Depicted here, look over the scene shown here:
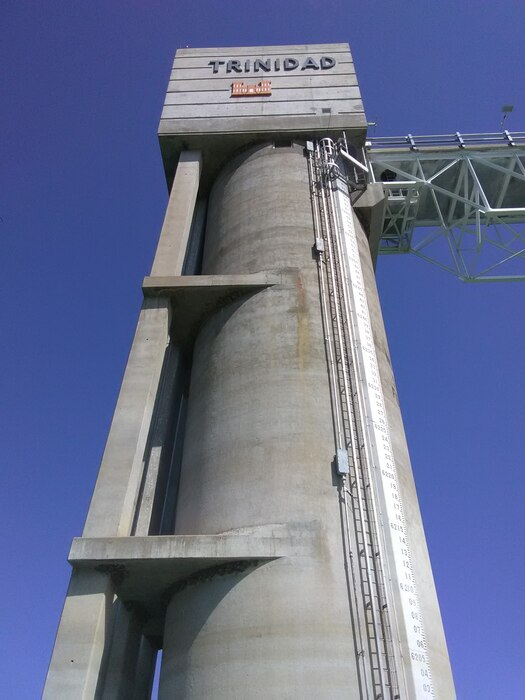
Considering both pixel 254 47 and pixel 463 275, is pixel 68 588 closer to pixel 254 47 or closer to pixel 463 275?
pixel 463 275

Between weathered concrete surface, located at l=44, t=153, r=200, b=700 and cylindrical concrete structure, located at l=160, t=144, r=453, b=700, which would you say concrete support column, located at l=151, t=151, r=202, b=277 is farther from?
cylindrical concrete structure, located at l=160, t=144, r=453, b=700

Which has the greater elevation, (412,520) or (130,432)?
(130,432)

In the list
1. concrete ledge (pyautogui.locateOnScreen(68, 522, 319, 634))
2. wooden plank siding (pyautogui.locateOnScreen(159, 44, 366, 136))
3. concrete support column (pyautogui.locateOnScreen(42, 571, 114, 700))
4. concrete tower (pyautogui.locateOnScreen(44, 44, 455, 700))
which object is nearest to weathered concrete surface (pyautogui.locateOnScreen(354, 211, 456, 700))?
concrete tower (pyautogui.locateOnScreen(44, 44, 455, 700))

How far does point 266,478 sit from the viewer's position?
1130cm

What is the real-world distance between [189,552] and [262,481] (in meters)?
2.02

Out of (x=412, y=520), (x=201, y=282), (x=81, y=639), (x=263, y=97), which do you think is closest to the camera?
(x=81, y=639)

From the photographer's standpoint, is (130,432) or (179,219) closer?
(130,432)

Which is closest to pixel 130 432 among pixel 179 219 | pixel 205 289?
pixel 205 289

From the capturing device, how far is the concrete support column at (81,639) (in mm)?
8914

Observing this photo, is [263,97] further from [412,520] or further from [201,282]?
[412,520]

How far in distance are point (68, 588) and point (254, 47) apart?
20547mm

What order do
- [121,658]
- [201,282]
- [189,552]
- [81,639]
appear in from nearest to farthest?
[81,639], [189,552], [121,658], [201,282]

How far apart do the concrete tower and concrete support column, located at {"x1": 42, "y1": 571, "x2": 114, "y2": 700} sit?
3 cm

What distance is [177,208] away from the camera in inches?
→ 674
